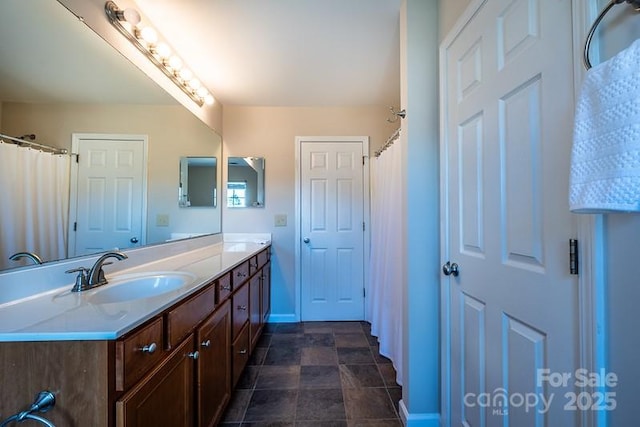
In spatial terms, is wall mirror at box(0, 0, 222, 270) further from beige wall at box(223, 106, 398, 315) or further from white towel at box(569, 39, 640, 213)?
white towel at box(569, 39, 640, 213)

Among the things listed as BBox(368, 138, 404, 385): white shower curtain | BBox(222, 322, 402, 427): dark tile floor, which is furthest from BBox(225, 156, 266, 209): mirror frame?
BBox(222, 322, 402, 427): dark tile floor

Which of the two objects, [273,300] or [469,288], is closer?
[469,288]

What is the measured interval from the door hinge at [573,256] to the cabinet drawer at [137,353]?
3.84 feet

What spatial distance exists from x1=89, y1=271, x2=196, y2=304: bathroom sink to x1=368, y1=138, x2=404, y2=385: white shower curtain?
1.32 meters

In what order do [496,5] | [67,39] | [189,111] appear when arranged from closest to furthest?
[496,5]
[67,39]
[189,111]

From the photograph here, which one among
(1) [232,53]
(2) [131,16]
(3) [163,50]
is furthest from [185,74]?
(2) [131,16]

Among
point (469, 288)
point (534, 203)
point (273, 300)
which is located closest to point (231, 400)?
point (273, 300)

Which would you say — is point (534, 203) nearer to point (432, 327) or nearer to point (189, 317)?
point (432, 327)

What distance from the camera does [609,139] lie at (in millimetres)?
482

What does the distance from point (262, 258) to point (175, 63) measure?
1.65 meters

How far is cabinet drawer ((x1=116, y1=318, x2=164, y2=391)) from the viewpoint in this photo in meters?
0.66

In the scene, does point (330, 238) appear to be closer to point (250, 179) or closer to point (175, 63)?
point (250, 179)

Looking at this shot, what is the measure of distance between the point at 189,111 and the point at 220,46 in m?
0.56

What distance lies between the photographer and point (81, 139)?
119 cm
